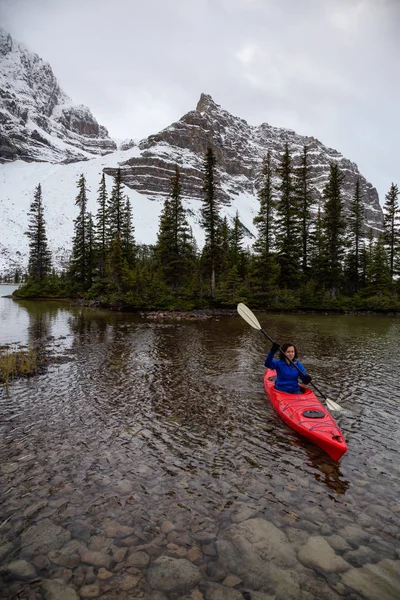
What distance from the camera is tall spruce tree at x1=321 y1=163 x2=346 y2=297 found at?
1522 inches

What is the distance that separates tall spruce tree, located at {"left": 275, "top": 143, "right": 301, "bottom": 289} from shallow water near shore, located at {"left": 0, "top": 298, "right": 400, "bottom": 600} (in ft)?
91.0

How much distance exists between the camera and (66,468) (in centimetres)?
584

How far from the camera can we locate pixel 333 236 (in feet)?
130

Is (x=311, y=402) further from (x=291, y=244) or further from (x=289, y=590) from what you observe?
(x=291, y=244)

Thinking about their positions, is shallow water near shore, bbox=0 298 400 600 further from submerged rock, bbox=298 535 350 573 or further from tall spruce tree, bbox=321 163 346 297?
tall spruce tree, bbox=321 163 346 297

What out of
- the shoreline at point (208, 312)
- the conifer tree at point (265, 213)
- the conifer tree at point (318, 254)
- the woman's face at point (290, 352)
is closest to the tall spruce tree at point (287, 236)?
the conifer tree at point (265, 213)

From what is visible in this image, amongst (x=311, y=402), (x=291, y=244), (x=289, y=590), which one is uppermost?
(x=291, y=244)

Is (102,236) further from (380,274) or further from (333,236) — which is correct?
(380,274)

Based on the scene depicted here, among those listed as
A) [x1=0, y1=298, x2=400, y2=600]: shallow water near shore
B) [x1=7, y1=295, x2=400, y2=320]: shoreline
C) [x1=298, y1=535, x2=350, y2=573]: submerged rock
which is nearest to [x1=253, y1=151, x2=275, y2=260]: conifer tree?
[x1=7, y1=295, x2=400, y2=320]: shoreline

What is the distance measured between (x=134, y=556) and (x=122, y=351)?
39.0 ft

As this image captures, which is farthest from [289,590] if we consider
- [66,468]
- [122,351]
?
[122,351]

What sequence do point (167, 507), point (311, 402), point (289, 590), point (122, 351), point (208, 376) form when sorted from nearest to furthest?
point (289, 590)
point (167, 507)
point (311, 402)
point (208, 376)
point (122, 351)

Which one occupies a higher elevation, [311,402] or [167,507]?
[311,402]

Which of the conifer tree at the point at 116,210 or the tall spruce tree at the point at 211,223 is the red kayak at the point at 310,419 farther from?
the conifer tree at the point at 116,210
